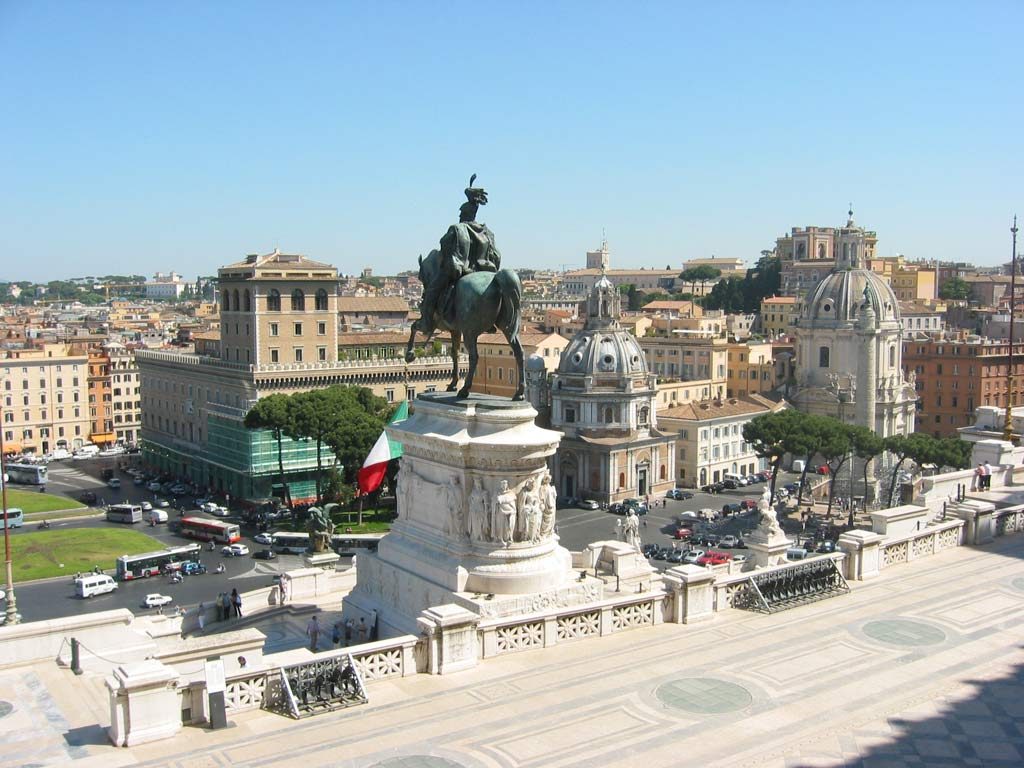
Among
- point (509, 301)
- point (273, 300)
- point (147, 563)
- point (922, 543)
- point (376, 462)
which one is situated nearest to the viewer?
point (509, 301)

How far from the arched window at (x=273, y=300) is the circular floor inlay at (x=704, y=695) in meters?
62.3

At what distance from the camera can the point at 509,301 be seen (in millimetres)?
17875

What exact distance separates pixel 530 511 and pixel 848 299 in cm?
6634

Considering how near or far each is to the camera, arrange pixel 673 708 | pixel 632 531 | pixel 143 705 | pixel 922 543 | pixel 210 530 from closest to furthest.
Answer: pixel 143 705, pixel 673 708, pixel 922 543, pixel 632 531, pixel 210 530

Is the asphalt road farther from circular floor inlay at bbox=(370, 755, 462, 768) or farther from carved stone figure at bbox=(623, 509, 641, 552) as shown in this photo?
circular floor inlay at bbox=(370, 755, 462, 768)

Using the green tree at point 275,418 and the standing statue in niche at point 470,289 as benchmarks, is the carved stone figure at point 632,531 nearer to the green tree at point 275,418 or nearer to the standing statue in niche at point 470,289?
the standing statue in niche at point 470,289

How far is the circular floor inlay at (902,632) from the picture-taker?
15.4 metres

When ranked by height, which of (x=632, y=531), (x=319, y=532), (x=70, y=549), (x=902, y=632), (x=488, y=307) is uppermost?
(x=488, y=307)

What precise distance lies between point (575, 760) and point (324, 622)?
32.0ft

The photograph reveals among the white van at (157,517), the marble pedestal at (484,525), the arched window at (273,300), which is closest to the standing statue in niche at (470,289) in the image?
the marble pedestal at (484,525)

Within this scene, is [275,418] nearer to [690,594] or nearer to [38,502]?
[38,502]

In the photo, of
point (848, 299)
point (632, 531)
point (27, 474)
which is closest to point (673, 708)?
point (632, 531)

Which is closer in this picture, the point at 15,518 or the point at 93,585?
the point at 93,585

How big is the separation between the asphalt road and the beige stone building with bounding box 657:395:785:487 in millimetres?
3129
